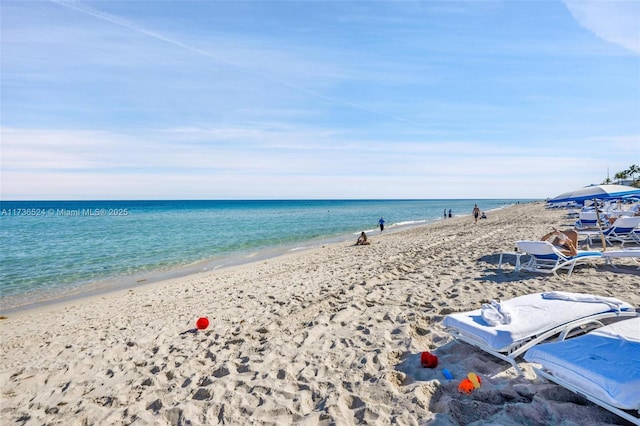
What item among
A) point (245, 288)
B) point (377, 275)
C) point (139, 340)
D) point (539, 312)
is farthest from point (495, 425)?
point (245, 288)

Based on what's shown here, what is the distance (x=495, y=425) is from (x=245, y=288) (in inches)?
279

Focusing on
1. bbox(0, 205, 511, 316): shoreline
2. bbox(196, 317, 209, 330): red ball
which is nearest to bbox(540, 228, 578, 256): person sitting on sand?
bbox(196, 317, 209, 330): red ball

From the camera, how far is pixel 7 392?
4.64m

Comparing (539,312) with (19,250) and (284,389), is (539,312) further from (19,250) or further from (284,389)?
(19,250)

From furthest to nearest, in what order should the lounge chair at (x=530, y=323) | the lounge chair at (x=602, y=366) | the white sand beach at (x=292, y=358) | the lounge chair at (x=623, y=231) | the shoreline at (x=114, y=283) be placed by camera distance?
the lounge chair at (x=623, y=231) → the shoreline at (x=114, y=283) → the lounge chair at (x=530, y=323) → the white sand beach at (x=292, y=358) → the lounge chair at (x=602, y=366)

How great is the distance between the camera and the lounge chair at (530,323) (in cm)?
387

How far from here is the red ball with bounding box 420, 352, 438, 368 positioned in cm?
400

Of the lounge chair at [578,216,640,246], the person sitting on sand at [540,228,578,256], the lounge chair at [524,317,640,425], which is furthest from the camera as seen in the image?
the lounge chair at [578,216,640,246]

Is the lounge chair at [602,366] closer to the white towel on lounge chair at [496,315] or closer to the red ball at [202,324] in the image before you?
the white towel on lounge chair at [496,315]

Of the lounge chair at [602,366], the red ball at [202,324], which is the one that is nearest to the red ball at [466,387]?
the lounge chair at [602,366]

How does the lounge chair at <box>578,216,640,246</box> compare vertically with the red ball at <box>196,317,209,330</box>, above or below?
above

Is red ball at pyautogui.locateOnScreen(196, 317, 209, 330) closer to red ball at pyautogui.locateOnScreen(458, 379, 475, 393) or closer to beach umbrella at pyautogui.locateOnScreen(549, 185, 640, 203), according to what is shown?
red ball at pyautogui.locateOnScreen(458, 379, 475, 393)

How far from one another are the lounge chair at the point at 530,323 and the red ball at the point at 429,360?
481 mm

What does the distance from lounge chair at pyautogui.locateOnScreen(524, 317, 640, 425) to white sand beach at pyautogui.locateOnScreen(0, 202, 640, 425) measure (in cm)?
23
